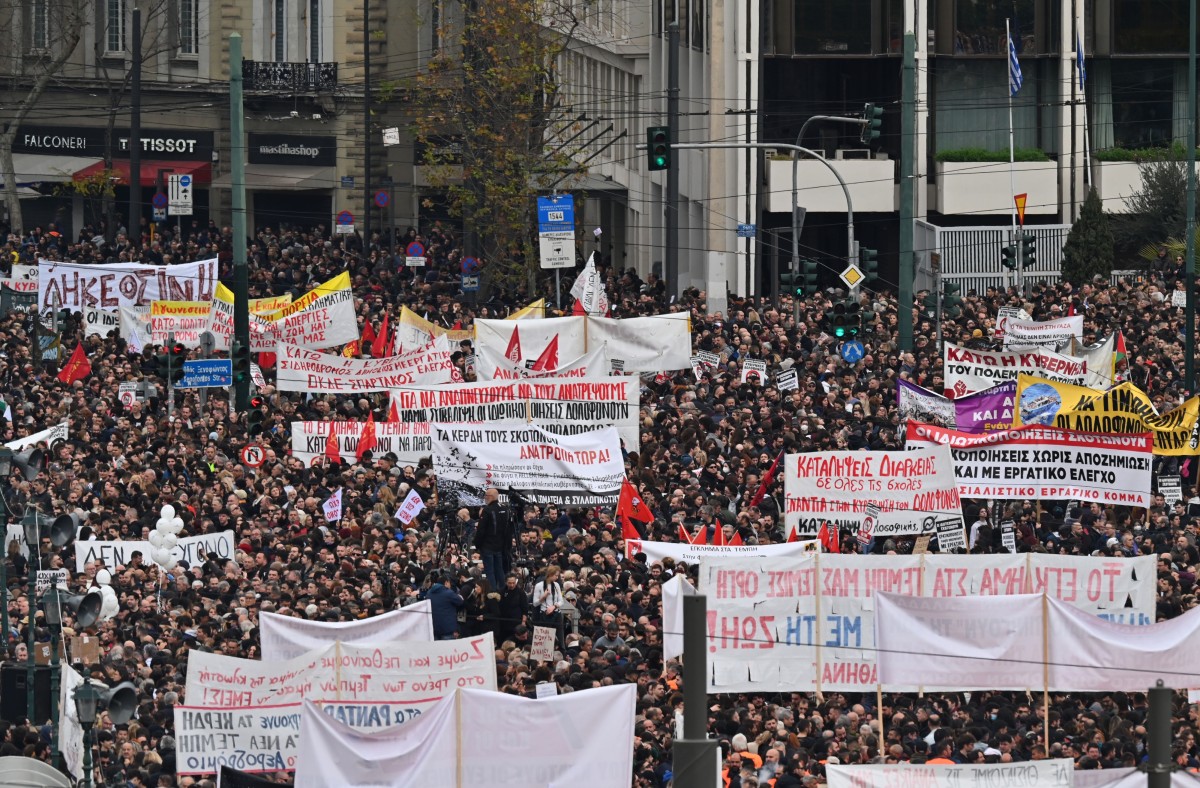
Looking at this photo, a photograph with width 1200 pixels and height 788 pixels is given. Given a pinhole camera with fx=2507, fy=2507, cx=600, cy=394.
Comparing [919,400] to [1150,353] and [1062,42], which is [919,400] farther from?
[1062,42]

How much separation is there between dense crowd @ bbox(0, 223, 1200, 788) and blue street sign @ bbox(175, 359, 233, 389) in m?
0.47

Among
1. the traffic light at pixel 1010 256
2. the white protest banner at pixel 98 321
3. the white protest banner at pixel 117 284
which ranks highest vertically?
the traffic light at pixel 1010 256

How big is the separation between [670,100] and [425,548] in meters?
21.8

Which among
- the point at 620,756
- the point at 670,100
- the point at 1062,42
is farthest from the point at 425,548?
the point at 1062,42

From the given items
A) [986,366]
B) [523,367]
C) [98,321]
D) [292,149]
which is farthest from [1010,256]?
[292,149]

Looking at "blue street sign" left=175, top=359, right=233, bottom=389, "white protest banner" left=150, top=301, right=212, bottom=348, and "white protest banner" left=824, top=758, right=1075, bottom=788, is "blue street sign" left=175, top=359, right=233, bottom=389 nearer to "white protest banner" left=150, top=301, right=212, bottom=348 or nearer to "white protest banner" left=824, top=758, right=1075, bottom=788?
"white protest banner" left=150, top=301, right=212, bottom=348

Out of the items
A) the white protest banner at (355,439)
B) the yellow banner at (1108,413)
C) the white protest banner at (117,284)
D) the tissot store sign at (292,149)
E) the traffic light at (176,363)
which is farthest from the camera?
the tissot store sign at (292,149)

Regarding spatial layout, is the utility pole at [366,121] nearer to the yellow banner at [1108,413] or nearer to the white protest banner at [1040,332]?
the white protest banner at [1040,332]

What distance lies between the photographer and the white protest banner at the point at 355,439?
91.1 feet

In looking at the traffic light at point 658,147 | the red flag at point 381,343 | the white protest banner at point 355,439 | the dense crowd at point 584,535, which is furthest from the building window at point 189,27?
the white protest banner at point 355,439

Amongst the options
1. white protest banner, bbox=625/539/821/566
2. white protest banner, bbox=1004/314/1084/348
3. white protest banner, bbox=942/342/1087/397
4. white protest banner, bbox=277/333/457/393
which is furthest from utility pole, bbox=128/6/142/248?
white protest banner, bbox=625/539/821/566

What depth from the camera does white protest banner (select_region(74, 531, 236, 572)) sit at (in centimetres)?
2386

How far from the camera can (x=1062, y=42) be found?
178ft

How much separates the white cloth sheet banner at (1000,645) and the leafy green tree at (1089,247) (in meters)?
31.5
